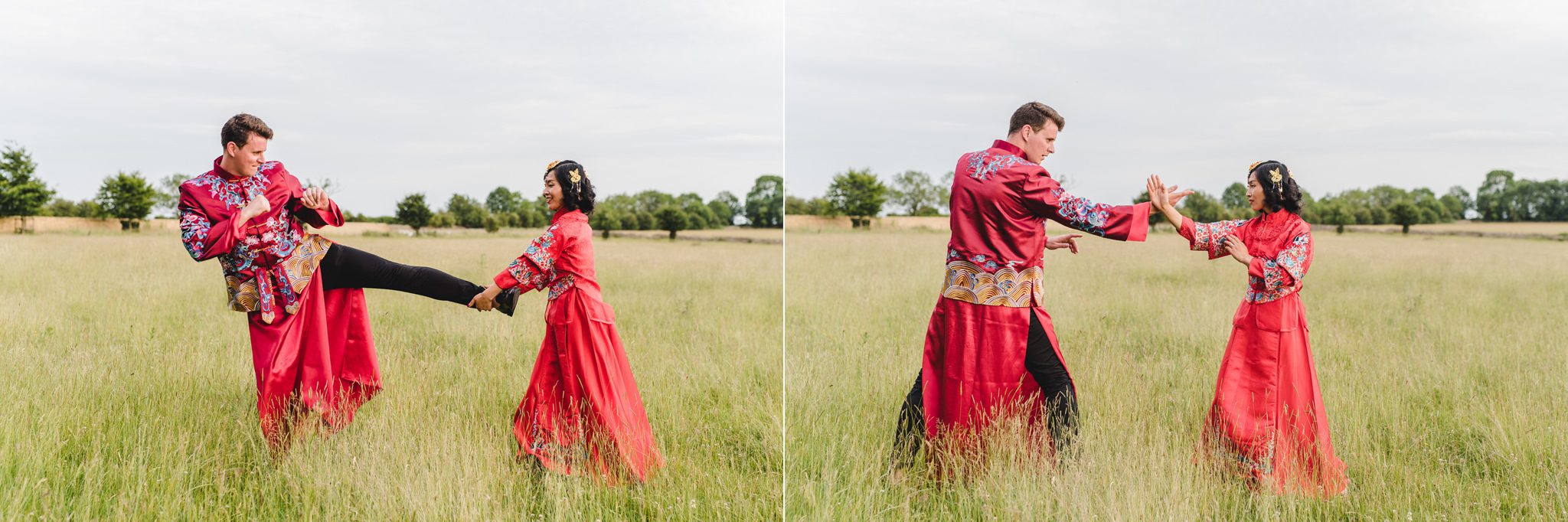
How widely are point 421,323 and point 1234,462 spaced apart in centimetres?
754

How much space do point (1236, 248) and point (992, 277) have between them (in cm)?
131

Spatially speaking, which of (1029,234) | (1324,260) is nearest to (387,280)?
(1029,234)

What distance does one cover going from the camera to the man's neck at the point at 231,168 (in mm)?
4254

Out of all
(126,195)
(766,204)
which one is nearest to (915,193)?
(766,204)

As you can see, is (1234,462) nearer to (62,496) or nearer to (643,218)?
(62,496)

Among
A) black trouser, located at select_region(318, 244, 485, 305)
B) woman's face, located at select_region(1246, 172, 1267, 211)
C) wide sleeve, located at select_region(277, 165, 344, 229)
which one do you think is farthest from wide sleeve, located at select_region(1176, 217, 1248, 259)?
wide sleeve, located at select_region(277, 165, 344, 229)

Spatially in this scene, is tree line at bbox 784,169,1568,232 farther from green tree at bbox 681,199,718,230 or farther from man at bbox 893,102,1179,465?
man at bbox 893,102,1179,465

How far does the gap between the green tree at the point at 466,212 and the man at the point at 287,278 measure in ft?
150

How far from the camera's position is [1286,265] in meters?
4.00

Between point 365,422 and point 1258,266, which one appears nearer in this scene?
point 1258,266

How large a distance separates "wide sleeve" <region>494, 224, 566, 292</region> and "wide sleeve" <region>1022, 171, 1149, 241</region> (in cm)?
227

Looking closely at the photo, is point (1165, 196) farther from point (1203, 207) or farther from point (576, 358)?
point (1203, 207)

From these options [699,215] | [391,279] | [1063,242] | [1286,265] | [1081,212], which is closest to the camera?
[1081,212]

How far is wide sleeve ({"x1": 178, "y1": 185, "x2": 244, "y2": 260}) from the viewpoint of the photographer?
13.2 ft
